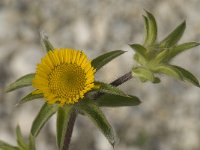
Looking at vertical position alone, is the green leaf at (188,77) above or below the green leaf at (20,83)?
below

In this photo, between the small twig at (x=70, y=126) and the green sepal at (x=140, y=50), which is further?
the green sepal at (x=140, y=50)

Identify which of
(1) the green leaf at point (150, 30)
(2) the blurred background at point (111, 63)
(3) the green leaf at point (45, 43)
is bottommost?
(2) the blurred background at point (111, 63)

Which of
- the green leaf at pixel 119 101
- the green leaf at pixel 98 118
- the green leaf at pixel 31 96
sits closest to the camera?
the green leaf at pixel 98 118

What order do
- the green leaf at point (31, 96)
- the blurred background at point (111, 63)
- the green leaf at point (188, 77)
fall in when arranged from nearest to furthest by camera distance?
1. the green leaf at point (31, 96)
2. the green leaf at point (188, 77)
3. the blurred background at point (111, 63)

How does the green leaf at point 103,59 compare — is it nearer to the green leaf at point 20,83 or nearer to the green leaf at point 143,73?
the green leaf at point 143,73

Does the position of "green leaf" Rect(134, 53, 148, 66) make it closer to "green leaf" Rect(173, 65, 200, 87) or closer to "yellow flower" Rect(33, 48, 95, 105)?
"green leaf" Rect(173, 65, 200, 87)

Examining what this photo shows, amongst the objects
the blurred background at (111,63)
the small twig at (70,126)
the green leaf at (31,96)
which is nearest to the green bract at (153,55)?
the small twig at (70,126)

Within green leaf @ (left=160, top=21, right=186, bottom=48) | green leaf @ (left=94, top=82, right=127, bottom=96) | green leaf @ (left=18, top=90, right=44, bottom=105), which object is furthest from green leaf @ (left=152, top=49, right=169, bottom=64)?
green leaf @ (left=18, top=90, right=44, bottom=105)
